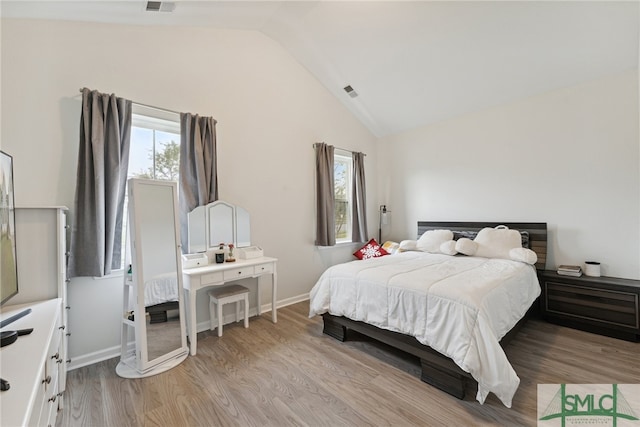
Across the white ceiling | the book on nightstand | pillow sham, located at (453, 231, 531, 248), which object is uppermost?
the white ceiling

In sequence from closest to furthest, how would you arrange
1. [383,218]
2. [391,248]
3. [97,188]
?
[97,188] → [391,248] → [383,218]

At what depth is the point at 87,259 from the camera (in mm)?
2182

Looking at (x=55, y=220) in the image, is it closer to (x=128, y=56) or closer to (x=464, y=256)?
(x=128, y=56)

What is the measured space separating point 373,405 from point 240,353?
123 centimetres

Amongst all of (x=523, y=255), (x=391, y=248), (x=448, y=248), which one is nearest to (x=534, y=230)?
(x=523, y=255)

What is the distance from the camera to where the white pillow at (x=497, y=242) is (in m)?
3.20

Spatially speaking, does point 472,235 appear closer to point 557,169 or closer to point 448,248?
point 448,248

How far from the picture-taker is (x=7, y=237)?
4.68 feet

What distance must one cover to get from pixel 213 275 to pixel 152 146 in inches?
55.7

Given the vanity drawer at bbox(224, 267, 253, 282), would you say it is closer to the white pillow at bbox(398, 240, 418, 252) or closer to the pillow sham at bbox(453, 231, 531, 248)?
the white pillow at bbox(398, 240, 418, 252)

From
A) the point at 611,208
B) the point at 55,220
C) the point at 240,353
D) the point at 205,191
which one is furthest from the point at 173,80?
the point at 611,208

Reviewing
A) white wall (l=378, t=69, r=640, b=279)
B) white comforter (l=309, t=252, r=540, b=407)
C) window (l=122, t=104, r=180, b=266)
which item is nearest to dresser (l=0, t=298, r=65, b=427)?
window (l=122, t=104, r=180, b=266)

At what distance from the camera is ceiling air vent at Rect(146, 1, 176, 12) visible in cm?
228

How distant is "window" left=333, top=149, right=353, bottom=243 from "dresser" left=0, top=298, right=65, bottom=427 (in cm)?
354
